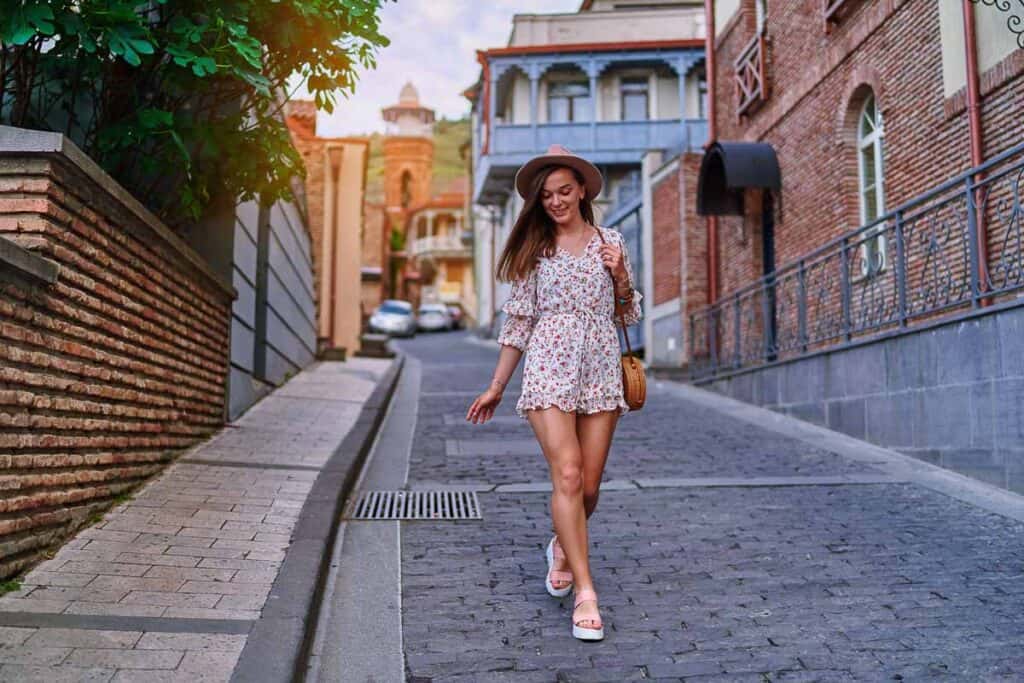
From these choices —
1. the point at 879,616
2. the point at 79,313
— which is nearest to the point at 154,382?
the point at 79,313

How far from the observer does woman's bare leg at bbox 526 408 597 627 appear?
156 inches

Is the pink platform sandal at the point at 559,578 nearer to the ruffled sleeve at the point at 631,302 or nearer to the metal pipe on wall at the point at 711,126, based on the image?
the ruffled sleeve at the point at 631,302

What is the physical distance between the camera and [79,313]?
4996 millimetres

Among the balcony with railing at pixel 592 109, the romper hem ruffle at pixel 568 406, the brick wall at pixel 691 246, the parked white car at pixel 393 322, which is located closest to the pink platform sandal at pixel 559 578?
the romper hem ruffle at pixel 568 406

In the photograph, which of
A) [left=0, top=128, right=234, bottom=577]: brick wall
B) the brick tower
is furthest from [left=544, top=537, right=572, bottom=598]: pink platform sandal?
the brick tower

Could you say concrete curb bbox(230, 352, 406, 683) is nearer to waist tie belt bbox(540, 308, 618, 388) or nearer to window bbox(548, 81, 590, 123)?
waist tie belt bbox(540, 308, 618, 388)

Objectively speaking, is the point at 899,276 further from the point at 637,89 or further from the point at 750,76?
the point at 637,89

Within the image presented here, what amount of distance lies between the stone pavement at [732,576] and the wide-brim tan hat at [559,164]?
1.89m

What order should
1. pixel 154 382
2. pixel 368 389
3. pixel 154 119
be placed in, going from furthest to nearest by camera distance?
1. pixel 368 389
2. pixel 154 382
3. pixel 154 119

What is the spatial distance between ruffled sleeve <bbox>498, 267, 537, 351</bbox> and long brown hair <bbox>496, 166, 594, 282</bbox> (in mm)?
44

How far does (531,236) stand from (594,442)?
0.94 meters

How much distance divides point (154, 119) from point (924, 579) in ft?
16.6

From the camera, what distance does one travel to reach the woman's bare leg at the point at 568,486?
395 cm

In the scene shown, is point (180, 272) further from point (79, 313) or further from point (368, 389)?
point (368, 389)
